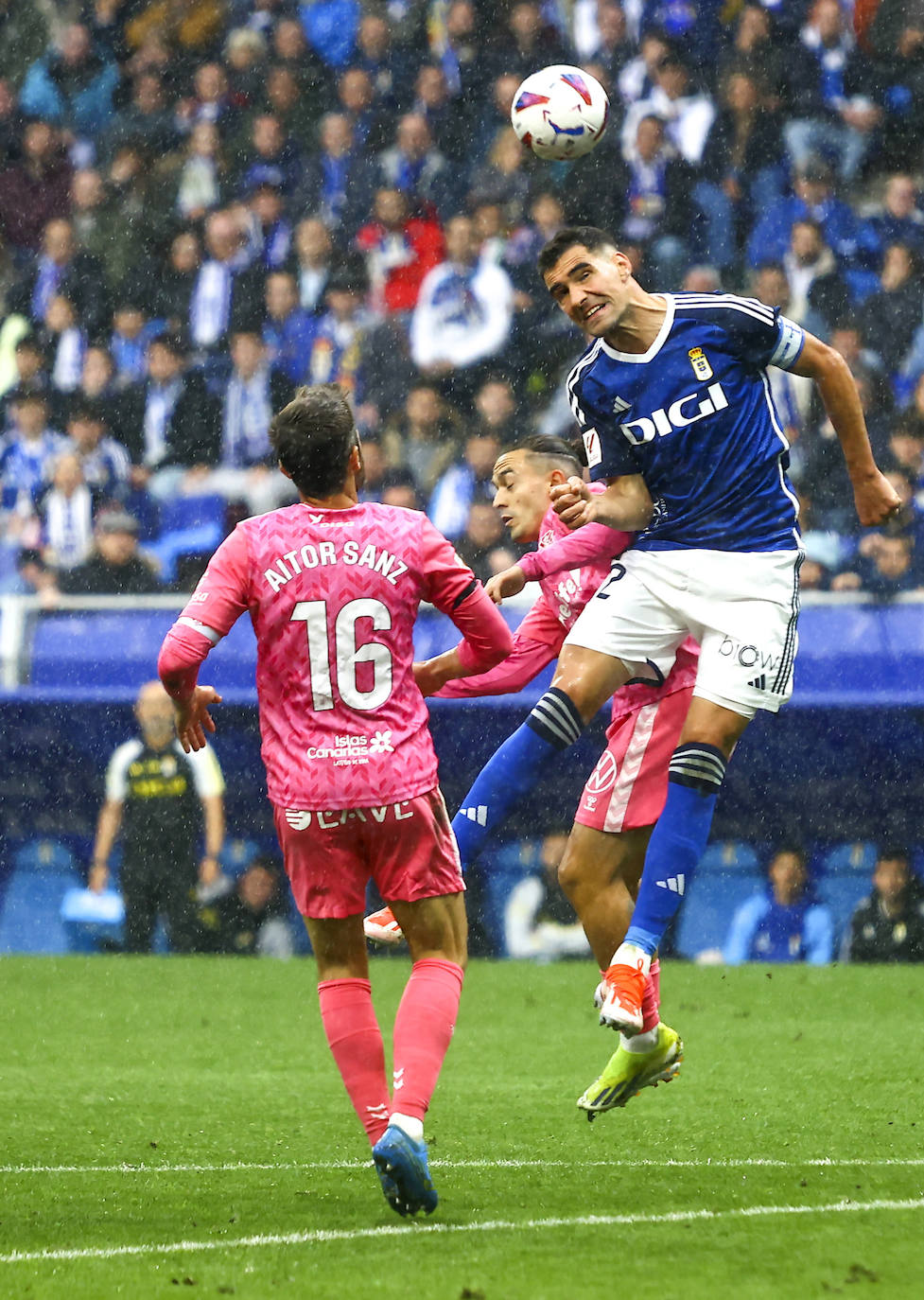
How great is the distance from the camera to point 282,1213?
4.47 metres

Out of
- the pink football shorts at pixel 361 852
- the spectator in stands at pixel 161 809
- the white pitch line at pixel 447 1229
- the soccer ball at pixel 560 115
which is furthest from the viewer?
the spectator in stands at pixel 161 809

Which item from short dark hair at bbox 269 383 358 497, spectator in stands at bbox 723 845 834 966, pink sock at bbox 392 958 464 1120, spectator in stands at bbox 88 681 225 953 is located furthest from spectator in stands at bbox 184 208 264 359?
pink sock at bbox 392 958 464 1120

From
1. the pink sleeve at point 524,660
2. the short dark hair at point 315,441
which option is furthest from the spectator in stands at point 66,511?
the short dark hair at point 315,441

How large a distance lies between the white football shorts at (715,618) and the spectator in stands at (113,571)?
6933mm

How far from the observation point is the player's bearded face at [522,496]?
609 centimetres

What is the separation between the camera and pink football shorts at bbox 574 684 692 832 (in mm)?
5641

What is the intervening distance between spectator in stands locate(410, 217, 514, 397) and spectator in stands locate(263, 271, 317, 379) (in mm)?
891

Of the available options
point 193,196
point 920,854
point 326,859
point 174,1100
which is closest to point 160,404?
point 193,196

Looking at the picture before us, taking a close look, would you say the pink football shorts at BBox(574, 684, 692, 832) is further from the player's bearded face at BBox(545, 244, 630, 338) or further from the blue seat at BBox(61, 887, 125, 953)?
the blue seat at BBox(61, 887, 125, 953)

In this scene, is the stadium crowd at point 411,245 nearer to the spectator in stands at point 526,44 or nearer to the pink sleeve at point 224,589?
the spectator in stands at point 526,44

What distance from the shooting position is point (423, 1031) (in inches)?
173

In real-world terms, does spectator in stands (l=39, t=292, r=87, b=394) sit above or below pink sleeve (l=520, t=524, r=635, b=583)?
above

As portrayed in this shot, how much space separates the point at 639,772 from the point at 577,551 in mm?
703

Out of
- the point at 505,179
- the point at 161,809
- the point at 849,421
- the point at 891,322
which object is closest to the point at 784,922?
the point at 161,809
